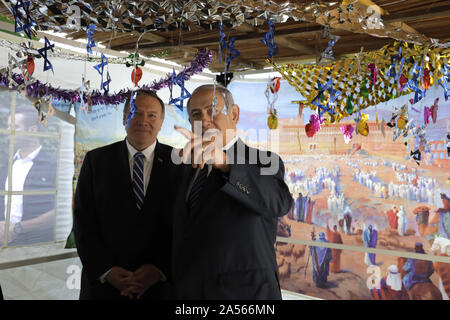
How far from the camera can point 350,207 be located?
3900 millimetres

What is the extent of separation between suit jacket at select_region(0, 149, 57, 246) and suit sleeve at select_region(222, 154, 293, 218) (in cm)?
222

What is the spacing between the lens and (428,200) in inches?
138

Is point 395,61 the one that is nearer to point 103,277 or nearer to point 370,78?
point 370,78

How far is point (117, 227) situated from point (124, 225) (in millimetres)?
33

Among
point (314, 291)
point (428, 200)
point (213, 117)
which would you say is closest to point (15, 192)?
point (213, 117)

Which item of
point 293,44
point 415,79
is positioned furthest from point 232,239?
point 293,44

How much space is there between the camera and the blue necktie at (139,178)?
76.1 inches

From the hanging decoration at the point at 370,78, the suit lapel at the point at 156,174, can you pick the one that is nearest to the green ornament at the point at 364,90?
the hanging decoration at the point at 370,78

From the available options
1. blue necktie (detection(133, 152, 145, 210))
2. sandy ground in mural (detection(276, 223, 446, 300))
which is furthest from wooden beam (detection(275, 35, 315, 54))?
sandy ground in mural (detection(276, 223, 446, 300))

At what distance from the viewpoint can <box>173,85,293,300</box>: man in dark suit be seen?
1.46 meters

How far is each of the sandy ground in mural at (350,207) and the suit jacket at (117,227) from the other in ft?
7.79

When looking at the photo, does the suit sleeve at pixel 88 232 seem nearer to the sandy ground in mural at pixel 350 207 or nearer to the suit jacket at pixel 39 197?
the suit jacket at pixel 39 197

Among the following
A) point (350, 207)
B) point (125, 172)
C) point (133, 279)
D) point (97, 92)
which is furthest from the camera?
point (350, 207)

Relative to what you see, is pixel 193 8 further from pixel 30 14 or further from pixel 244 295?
pixel 244 295
